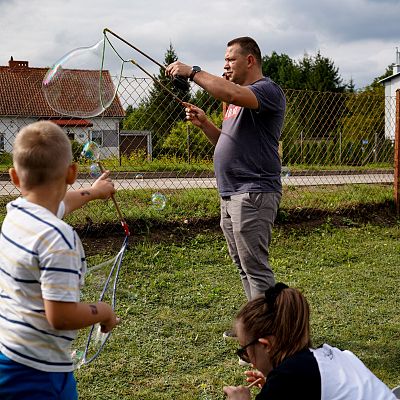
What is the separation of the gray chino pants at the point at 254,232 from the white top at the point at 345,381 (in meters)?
1.53

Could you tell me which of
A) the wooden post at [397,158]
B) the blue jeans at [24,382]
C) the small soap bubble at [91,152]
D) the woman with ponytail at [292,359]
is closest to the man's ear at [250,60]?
the small soap bubble at [91,152]

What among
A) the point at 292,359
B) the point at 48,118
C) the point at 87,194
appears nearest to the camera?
the point at 292,359

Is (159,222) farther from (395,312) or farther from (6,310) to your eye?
(6,310)

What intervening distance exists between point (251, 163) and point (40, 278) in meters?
2.05

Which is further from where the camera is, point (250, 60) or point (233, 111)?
point (233, 111)

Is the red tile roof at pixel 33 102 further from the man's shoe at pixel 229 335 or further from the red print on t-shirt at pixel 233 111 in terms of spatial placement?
the man's shoe at pixel 229 335

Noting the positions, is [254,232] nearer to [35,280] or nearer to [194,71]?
[194,71]

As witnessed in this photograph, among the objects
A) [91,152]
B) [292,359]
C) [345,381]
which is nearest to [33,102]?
[91,152]

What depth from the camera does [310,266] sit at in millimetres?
5996

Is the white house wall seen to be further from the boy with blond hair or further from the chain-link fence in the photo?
the boy with blond hair

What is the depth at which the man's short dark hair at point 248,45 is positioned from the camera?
365 centimetres

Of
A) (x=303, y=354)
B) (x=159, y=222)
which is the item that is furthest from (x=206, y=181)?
(x=303, y=354)

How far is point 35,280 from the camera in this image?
5.90ft

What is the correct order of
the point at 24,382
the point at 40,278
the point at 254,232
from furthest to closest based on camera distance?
the point at 254,232, the point at 24,382, the point at 40,278
